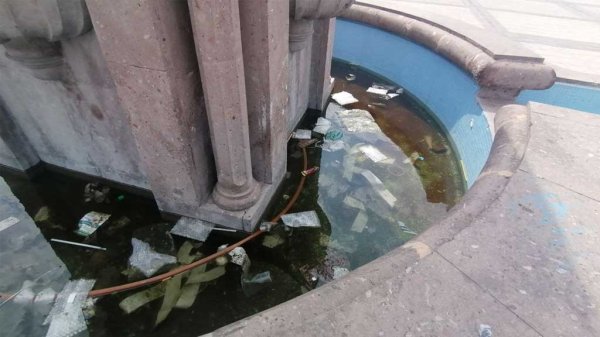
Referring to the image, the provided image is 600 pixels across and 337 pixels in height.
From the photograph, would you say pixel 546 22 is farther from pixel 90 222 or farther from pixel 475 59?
pixel 90 222

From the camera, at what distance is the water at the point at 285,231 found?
87.9 inches

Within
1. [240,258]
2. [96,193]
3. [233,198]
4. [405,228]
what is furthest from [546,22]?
[96,193]

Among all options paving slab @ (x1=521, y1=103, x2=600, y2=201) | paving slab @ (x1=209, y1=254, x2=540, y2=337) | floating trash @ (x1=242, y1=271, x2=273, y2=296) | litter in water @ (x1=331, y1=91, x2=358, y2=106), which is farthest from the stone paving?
floating trash @ (x1=242, y1=271, x2=273, y2=296)

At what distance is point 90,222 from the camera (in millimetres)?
2773

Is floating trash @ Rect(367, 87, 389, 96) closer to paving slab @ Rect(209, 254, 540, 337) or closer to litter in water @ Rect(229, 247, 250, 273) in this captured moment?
litter in water @ Rect(229, 247, 250, 273)

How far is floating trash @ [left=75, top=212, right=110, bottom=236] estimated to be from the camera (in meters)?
2.71

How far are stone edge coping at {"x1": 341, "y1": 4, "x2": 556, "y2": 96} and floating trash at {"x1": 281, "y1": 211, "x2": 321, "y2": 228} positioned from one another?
2502 mm

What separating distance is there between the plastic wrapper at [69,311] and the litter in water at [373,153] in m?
2.85

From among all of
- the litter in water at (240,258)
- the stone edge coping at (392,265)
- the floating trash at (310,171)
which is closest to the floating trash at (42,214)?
the litter in water at (240,258)

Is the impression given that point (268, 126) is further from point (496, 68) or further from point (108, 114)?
point (496, 68)

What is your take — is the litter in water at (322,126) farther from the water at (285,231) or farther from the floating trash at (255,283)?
the floating trash at (255,283)

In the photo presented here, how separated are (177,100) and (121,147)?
111 cm

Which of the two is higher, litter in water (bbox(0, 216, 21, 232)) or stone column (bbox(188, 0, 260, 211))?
stone column (bbox(188, 0, 260, 211))

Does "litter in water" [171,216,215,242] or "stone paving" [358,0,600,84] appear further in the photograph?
"stone paving" [358,0,600,84]
